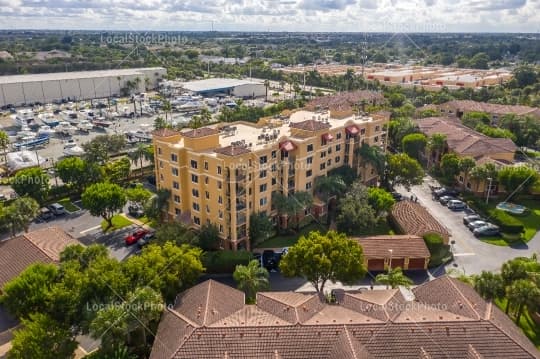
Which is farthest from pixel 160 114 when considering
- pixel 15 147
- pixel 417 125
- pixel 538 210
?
pixel 538 210

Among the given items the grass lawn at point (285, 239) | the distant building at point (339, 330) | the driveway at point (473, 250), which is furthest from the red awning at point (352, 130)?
the distant building at point (339, 330)

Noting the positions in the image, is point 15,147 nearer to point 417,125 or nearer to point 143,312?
point 143,312

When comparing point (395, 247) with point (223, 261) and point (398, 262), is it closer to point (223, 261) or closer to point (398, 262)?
point (398, 262)

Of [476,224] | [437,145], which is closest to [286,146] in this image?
[476,224]

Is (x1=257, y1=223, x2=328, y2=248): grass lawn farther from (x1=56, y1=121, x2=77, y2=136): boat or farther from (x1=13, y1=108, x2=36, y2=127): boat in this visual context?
(x1=13, y1=108, x2=36, y2=127): boat

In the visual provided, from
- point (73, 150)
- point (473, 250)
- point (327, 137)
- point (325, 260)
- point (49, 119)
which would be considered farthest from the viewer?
point (49, 119)

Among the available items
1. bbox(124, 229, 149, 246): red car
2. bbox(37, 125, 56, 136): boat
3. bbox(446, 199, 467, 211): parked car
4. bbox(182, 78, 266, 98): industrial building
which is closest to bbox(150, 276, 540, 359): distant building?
bbox(124, 229, 149, 246): red car
